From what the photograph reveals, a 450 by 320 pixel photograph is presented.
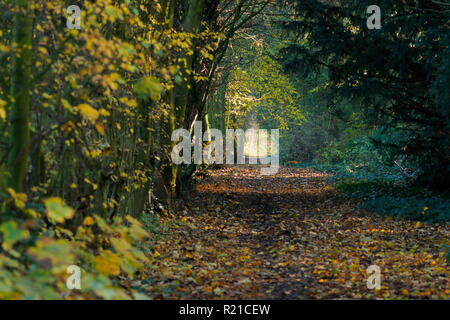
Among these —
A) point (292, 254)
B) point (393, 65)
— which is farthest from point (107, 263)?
point (393, 65)

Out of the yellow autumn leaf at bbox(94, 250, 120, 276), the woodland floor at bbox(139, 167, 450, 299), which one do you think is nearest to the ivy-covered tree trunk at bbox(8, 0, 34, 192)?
the yellow autumn leaf at bbox(94, 250, 120, 276)

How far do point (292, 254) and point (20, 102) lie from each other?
5.12 m

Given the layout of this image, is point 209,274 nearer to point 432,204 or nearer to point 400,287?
point 400,287

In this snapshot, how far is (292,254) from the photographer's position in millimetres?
8094

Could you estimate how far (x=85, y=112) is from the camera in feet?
13.1

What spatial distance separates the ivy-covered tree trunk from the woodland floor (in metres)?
2.16

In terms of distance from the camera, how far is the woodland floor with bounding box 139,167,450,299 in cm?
588

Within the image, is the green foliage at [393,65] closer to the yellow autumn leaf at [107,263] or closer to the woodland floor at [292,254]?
the woodland floor at [292,254]

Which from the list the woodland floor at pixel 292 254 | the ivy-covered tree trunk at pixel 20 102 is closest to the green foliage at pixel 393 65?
the woodland floor at pixel 292 254

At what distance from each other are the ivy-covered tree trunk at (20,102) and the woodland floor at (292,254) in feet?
7.10

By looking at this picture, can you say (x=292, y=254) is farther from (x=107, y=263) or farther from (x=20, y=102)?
(x=20, y=102)
